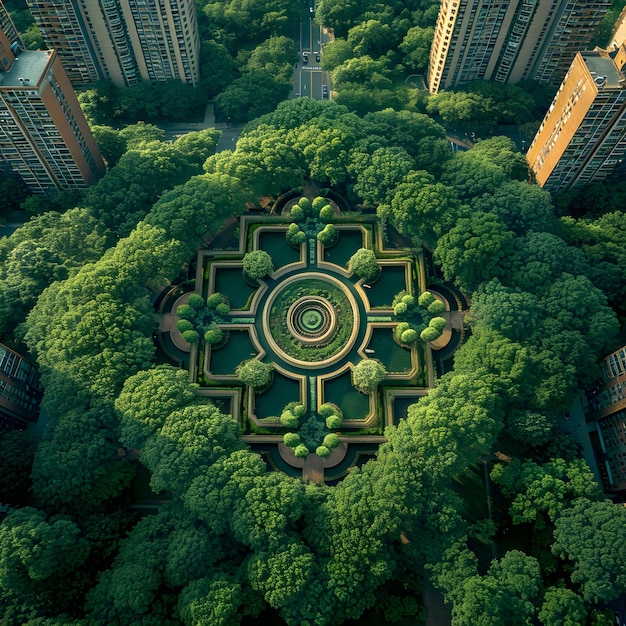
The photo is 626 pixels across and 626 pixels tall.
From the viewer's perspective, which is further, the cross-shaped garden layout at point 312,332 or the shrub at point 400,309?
the shrub at point 400,309

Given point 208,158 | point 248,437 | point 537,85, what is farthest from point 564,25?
point 248,437

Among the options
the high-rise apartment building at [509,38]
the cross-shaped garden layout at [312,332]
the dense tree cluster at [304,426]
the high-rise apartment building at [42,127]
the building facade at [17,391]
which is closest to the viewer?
the dense tree cluster at [304,426]

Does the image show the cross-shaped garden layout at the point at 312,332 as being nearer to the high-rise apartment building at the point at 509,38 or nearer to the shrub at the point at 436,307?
the shrub at the point at 436,307

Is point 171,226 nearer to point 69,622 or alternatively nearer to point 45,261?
point 45,261

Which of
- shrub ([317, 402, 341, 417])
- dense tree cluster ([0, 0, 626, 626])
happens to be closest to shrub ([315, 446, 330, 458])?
dense tree cluster ([0, 0, 626, 626])

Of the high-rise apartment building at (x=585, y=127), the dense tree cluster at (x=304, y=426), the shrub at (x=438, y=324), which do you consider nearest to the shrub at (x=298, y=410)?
the dense tree cluster at (x=304, y=426)

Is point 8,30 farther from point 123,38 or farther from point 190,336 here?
point 190,336

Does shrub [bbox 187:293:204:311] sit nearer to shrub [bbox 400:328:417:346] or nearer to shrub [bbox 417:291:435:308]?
shrub [bbox 400:328:417:346]
